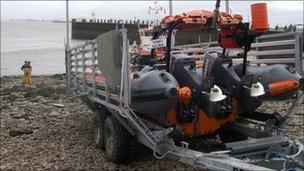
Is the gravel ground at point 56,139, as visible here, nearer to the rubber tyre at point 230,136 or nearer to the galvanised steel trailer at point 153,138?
the galvanised steel trailer at point 153,138

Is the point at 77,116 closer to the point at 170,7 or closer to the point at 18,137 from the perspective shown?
the point at 18,137

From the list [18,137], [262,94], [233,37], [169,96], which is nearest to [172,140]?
[169,96]

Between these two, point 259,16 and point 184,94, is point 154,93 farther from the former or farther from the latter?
point 259,16

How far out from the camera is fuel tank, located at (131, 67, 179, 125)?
6453 mm

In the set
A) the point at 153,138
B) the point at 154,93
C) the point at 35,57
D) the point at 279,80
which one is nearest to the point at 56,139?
the point at 153,138

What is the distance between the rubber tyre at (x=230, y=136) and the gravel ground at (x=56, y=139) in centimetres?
73

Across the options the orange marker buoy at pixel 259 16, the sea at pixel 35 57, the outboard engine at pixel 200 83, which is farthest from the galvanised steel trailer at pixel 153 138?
the sea at pixel 35 57

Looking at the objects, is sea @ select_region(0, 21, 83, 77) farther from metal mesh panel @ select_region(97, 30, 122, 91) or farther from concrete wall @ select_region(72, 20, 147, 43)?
metal mesh panel @ select_region(97, 30, 122, 91)

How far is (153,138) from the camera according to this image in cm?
663

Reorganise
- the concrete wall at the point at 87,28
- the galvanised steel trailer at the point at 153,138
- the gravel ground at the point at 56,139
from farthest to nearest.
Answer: the concrete wall at the point at 87,28 → the gravel ground at the point at 56,139 → the galvanised steel trailer at the point at 153,138

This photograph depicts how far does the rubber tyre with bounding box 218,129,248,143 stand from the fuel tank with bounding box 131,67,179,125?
1.60 m

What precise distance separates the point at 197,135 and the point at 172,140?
0.79 m

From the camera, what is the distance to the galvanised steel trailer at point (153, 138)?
18.5 feet

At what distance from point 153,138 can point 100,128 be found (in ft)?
6.55
